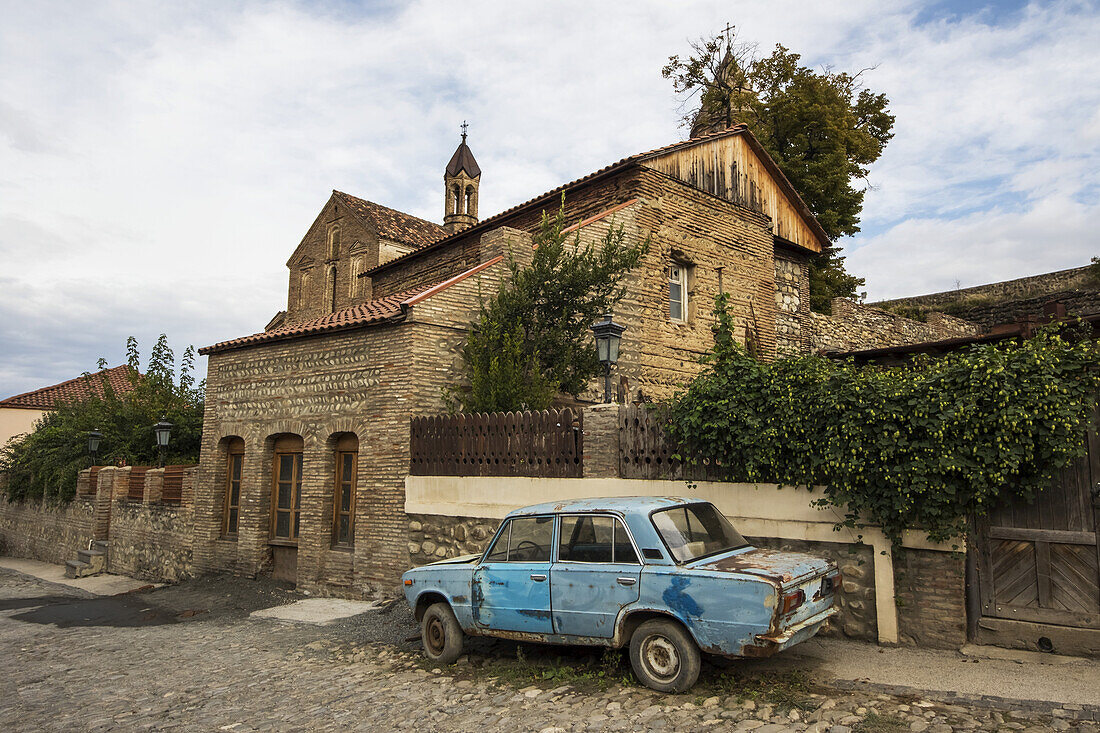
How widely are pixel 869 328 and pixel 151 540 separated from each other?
17885mm

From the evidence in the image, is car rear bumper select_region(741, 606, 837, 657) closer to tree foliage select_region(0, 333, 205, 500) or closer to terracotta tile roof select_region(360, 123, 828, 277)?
terracotta tile roof select_region(360, 123, 828, 277)

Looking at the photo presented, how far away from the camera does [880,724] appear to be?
15.3 ft

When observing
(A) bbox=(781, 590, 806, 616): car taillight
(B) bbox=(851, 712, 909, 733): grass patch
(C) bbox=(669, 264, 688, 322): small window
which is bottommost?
(B) bbox=(851, 712, 909, 733): grass patch

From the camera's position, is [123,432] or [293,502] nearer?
[293,502]

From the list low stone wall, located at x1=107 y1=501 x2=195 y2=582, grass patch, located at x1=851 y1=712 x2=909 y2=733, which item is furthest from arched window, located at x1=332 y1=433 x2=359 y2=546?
grass patch, located at x1=851 y1=712 x2=909 y2=733

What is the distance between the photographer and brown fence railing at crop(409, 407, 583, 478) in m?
9.09

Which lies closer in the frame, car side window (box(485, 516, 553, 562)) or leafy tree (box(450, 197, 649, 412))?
car side window (box(485, 516, 553, 562))

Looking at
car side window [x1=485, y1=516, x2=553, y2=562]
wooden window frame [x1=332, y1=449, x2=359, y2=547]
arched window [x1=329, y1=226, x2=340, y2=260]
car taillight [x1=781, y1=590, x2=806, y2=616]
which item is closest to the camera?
car taillight [x1=781, y1=590, x2=806, y2=616]

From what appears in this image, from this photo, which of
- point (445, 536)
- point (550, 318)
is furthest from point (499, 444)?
point (550, 318)

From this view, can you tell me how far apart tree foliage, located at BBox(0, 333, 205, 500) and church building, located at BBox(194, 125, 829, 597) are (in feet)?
20.6

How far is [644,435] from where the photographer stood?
8.31 meters

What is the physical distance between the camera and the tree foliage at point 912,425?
18.6 ft

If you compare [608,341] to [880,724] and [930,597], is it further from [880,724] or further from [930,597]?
[880,724]

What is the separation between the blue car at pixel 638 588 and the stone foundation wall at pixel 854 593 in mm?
954
